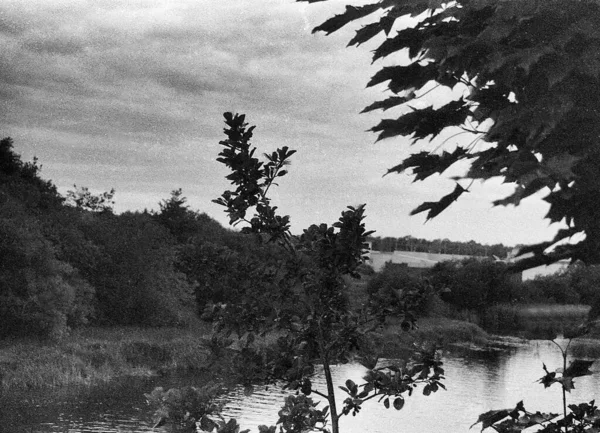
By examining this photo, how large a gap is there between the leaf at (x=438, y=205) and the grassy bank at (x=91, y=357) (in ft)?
63.9

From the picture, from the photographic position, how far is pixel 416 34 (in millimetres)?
2223

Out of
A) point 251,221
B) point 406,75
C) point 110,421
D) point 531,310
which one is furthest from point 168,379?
point 531,310

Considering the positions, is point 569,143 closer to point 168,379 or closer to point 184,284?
point 168,379

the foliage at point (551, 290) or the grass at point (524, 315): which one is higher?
the foliage at point (551, 290)

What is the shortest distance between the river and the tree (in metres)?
14.0

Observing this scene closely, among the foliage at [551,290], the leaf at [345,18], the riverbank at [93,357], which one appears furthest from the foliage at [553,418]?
the foliage at [551,290]

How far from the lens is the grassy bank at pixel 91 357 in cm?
2312

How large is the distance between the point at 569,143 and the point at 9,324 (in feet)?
91.8

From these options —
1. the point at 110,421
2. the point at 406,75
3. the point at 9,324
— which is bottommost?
the point at 110,421

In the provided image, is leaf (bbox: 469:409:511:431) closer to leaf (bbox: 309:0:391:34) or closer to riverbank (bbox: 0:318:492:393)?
leaf (bbox: 309:0:391:34)

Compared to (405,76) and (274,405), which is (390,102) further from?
A: (274,405)

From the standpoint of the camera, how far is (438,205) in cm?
220

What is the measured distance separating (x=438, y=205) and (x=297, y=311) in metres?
1.61

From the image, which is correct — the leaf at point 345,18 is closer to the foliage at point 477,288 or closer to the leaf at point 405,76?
the leaf at point 405,76
